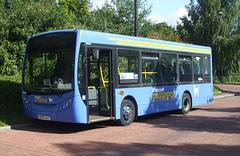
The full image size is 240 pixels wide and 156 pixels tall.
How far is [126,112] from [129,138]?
2.00m

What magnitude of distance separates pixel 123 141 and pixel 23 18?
35.6 feet

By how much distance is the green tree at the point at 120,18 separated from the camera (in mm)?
26609

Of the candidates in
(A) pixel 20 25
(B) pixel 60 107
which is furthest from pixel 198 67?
(A) pixel 20 25

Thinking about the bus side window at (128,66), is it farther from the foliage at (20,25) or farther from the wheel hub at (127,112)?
the foliage at (20,25)

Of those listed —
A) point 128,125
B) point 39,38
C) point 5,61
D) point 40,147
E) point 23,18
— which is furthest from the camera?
point 23,18

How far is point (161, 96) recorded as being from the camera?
11.9 m

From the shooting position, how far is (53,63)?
9.07 metres

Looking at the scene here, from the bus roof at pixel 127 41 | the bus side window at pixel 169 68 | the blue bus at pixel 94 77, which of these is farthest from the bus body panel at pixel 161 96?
the bus roof at pixel 127 41

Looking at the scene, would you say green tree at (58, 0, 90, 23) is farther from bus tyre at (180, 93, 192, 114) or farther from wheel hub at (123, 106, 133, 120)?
wheel hub at (123, 106, 133, 120)

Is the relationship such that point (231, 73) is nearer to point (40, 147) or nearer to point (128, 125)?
point (128, 125)

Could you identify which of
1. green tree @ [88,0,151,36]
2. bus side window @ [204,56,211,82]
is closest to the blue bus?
bus side window @ [204,56,211,82]

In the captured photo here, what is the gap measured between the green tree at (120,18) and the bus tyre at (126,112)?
53.1 ft

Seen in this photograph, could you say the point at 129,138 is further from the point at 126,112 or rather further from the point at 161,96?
the point at 161,96

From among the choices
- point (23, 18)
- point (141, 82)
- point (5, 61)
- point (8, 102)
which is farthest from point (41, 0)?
point (141, 82)
